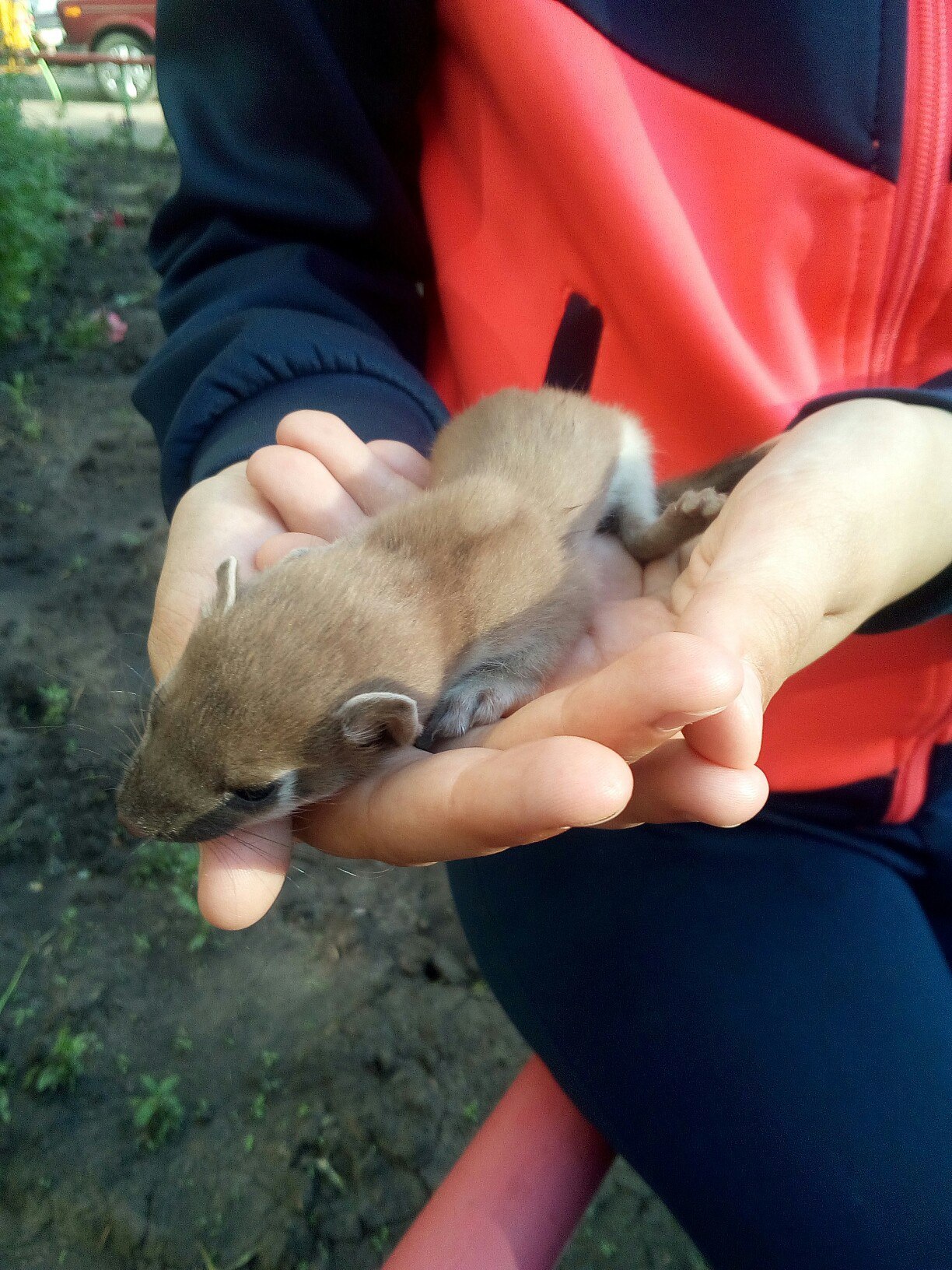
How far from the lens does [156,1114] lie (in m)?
2.83

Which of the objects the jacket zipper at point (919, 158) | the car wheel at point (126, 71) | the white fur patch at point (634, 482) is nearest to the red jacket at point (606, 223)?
the jacket zipper at point (919, 158)

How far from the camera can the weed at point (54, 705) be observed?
3740mm

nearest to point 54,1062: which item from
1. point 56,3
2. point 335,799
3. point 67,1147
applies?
point 67,1147

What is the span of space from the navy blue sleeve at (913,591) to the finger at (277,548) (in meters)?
1.29

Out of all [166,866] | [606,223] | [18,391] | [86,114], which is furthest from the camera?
[86,114]

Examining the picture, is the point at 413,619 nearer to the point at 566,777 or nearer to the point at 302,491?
the point at 302,491

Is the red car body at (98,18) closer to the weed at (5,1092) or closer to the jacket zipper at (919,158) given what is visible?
the jacket zipper at (919,158)

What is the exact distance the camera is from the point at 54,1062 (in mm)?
2879

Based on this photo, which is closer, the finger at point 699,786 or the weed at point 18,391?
the finger at point 699,786

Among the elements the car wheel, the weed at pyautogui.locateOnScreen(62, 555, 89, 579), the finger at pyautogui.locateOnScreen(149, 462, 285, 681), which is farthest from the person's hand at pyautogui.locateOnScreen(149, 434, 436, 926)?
the car wheel

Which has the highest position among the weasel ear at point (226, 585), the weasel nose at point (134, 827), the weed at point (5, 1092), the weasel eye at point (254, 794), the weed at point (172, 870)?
the weasel ear at point (226, 585)

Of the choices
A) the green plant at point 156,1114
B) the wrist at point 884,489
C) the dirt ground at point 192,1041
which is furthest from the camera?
the green plant at point 156,1114

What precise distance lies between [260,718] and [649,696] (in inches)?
37.3

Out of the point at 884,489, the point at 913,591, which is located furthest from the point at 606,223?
the point at 913,591
